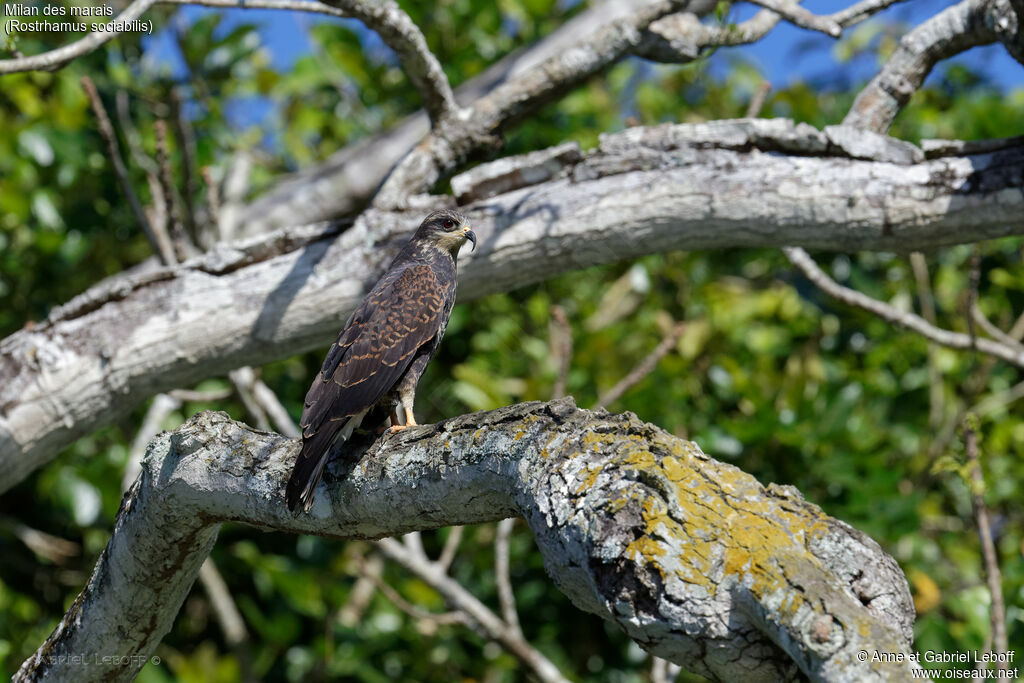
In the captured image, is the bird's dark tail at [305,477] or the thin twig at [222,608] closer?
the bird's dark tail at [305,477]

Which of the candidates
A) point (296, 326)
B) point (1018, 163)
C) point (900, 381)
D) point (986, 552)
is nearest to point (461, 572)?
point (296, 326)

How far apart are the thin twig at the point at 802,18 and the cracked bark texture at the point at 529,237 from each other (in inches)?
16.5

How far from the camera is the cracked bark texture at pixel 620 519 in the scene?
1528 millimetres

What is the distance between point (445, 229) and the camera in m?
3.51

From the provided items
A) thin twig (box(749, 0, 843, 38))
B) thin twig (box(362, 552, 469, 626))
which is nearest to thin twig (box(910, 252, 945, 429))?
thin twig (box(749, 0, 843, 38))

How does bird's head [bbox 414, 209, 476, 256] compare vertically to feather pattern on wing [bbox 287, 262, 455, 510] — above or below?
above

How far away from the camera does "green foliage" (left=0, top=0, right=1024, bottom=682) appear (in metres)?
4.66

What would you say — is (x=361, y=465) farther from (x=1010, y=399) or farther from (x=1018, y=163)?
(x=1010, y=399)

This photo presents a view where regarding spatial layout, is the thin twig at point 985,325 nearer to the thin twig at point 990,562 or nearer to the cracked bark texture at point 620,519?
the thin twig at point 990,562

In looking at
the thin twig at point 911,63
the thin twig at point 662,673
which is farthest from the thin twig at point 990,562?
the thin twig at point 911,63

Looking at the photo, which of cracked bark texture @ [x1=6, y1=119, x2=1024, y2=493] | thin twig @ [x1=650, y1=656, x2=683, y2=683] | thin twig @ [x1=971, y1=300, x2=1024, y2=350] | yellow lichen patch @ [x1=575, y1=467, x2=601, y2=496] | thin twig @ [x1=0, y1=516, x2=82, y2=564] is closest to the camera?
yellow lichen patch @ [x1=575, y1=467, x2=601, y2=496]

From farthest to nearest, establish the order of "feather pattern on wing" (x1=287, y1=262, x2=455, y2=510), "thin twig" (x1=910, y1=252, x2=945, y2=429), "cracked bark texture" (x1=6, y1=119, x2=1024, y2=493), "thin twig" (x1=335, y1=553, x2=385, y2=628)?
"thin twig" (x1=335, y1=553, x2=385, y2=628) < "thin twig" (x1=910, y1=252, x2=945, y2=429) < "cracked bark texture" (x1=6, y1=119, x2=1024, y2=493) < "feather pattern on wing" (x1=287, y1=262, x2=455, y2=510)

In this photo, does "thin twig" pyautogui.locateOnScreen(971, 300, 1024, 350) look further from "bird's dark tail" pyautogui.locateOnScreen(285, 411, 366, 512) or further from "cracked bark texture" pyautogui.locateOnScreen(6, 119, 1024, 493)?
"bird's dark tail" pyautogui.locateOnScreen(285, 411, 366, 512)

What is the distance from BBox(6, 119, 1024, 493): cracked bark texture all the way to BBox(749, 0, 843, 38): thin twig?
16.5 inches
